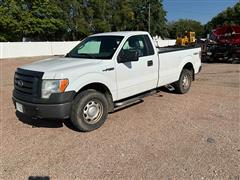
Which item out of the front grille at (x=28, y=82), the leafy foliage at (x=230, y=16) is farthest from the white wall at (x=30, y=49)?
the leafy foliage at (x=230, y=16)

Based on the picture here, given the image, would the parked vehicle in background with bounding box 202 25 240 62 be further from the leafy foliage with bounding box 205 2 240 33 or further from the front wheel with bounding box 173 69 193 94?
the leafy foliage with bounding box 205 2 240 33

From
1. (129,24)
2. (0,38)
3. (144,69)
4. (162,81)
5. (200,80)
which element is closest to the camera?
(144,69)

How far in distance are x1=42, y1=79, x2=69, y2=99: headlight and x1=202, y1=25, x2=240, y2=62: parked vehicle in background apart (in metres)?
13.4

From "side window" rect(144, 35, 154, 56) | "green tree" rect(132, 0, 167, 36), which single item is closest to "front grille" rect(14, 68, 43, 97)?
"side window" rect(144, 35, 154, 56)

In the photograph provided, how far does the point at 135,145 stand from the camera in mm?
4691

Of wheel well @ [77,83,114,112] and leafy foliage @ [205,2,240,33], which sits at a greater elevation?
leafy foliage @ [205,2,240,33]

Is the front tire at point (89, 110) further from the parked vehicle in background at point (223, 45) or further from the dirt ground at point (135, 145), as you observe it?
the parked vehicle in background at point (223, 45)

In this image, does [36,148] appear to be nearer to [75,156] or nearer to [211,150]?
[75,156]

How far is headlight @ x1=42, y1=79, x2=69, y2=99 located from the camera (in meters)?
→ 4.77

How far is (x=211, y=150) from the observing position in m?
4.42

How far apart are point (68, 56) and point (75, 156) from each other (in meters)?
2.77

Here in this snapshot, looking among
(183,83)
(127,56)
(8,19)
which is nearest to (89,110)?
(127,56)

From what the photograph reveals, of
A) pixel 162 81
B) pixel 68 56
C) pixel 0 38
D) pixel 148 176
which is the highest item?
pixel 0 38

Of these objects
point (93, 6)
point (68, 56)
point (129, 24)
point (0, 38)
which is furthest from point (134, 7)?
point (68, 56)
